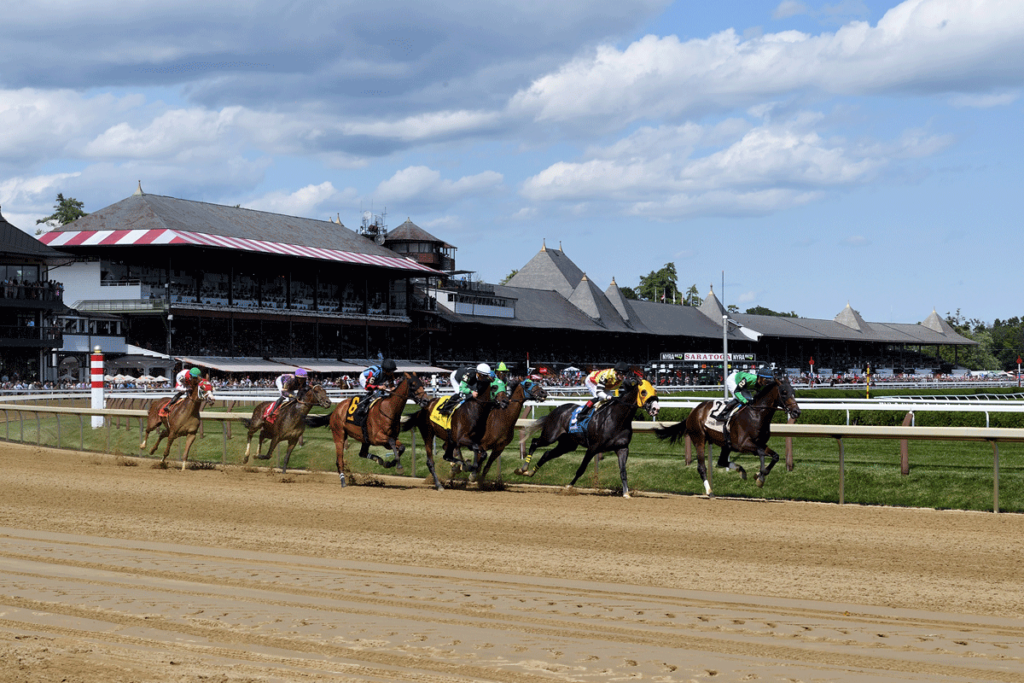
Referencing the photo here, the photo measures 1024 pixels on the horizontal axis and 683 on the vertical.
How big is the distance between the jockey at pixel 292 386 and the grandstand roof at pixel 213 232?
2796 centimetres

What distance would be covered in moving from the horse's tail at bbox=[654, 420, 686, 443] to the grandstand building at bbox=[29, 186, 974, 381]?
96.8 feet

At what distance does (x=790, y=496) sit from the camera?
41.5ft

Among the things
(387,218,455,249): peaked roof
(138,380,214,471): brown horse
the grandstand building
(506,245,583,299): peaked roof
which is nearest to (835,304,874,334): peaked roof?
the grandstand building

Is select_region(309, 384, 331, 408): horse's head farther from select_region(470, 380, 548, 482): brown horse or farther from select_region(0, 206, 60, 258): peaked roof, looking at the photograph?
select_region(0, 206, 60, 258): peaked roof

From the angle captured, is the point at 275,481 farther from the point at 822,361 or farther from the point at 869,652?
the point at 822,361

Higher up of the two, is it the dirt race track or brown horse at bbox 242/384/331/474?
brown horse at bbox 242/384/331/474

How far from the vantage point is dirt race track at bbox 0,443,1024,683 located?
199 inches

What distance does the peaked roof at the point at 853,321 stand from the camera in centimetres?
8438

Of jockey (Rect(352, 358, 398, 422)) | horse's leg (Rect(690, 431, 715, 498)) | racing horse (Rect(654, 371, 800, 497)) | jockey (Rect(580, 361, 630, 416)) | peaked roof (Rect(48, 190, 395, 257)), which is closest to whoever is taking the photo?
racing horse (Rect(654, 371, 800, 497))

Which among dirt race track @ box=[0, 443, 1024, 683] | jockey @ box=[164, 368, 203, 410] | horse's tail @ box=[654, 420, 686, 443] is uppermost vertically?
jockey @ box=[164, 368, 203, 410]

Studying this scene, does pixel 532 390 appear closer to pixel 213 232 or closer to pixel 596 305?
pixel 213 232

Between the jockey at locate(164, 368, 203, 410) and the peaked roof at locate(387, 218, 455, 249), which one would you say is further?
the peaked roof at locate(387, 218, 455, 249)

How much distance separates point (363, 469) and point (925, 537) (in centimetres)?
966

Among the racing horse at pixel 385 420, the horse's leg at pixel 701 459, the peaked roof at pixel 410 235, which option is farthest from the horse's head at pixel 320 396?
the peaked roof at pixel 410 235
